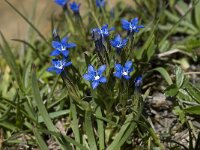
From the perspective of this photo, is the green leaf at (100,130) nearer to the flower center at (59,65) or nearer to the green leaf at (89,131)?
the green leaf at (89,131)

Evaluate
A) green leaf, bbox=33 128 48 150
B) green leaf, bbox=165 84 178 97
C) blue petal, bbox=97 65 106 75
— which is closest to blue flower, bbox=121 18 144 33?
blue petal, bbox=97 65 106 75

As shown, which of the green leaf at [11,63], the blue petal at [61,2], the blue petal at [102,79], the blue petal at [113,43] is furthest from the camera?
the blue petal at [61,2]

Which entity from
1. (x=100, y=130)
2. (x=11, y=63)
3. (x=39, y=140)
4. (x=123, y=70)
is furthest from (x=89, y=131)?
(x=11, y=63)

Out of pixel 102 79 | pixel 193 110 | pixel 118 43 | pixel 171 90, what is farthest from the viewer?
pixel 171 90

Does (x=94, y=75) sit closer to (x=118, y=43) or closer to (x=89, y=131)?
(x=118, y=43)

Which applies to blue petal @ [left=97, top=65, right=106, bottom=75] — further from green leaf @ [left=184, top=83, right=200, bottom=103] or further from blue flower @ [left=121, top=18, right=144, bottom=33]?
green leaf @ [left=184, top=83, right=200, bottom=103]

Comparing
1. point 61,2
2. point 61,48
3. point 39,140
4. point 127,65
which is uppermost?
point 61,2

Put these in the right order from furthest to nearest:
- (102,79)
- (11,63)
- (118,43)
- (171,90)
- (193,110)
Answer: (11,63) → (171,90) → (193,110) → (118,43) → (102,79)

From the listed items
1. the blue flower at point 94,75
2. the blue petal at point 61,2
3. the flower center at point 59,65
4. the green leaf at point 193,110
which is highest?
the blue petal at point 61,2

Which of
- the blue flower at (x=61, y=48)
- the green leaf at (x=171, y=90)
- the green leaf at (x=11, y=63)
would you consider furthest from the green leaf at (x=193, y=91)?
the green leaf at (x=11, y=63)

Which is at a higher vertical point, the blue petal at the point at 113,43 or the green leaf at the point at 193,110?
the blue petal at the point at 113,43

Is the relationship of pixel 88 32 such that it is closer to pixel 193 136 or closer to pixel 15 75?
pixel 15 75
